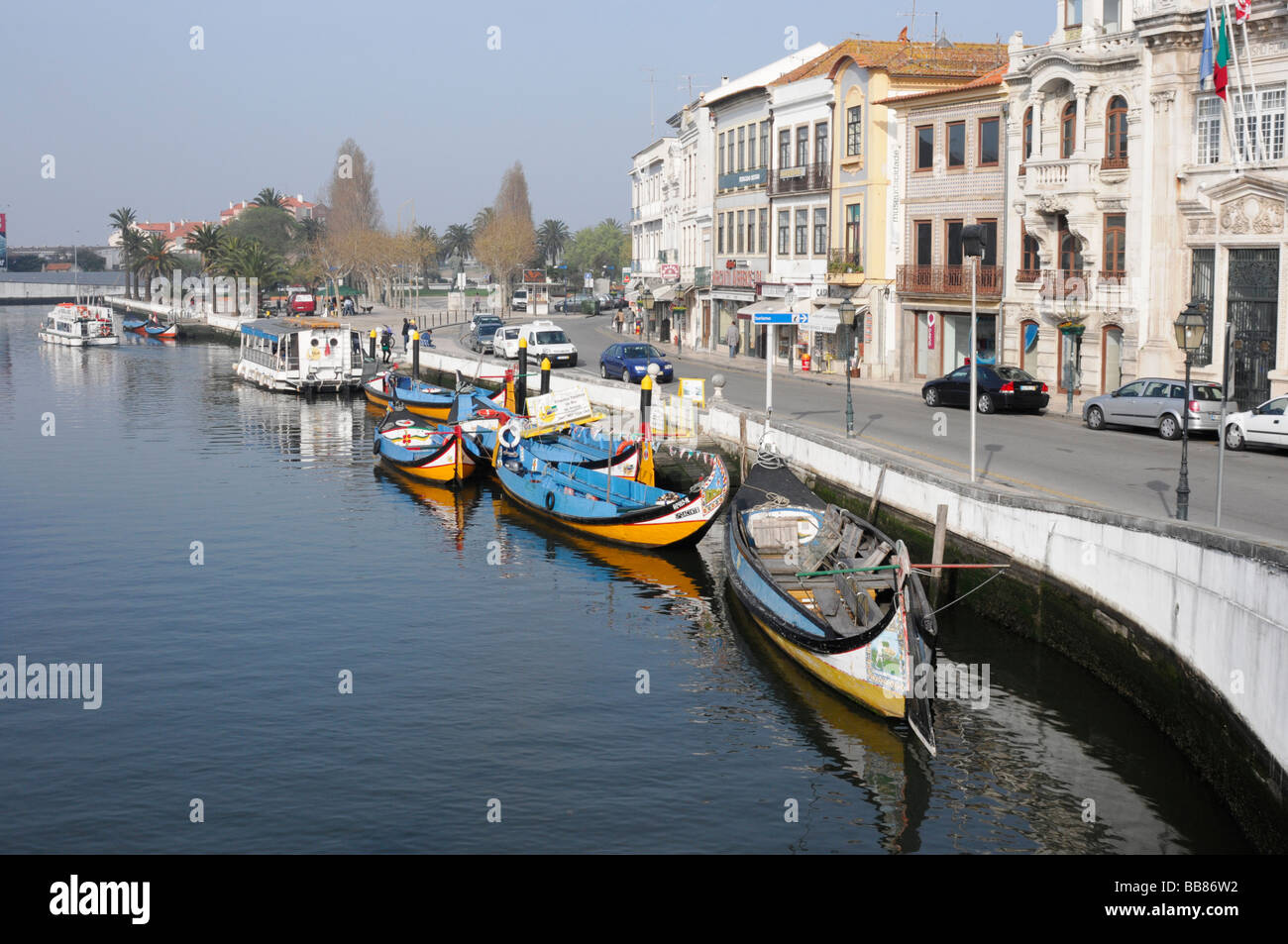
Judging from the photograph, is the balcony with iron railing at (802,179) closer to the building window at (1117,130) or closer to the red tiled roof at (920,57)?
the red tiled roof at (920,57)

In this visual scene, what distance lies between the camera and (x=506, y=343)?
7381cm

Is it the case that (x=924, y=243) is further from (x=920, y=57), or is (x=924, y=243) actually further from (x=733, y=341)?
(x=733, y=341)

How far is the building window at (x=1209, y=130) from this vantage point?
4049 centimetres

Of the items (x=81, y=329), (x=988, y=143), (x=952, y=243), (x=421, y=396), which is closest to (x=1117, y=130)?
(x=988, y=143)

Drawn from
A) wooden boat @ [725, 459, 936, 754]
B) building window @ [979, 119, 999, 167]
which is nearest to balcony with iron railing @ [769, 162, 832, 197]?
building window @ [979, 119, 999, 167]

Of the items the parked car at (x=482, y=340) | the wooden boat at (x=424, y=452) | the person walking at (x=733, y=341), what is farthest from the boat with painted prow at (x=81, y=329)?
the wooden boat at (x=424, y=452)

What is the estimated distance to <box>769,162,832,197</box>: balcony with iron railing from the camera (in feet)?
205

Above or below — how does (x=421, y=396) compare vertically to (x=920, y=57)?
below

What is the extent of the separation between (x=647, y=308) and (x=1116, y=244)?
4877 centimetres

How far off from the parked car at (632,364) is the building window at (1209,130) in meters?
23.0

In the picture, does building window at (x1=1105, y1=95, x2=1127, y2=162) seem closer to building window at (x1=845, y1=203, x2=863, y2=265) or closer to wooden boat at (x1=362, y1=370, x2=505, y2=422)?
building window at (x1=845, y1=203, x2=863, y2=265)

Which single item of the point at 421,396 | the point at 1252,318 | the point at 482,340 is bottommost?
the point at 421,396
